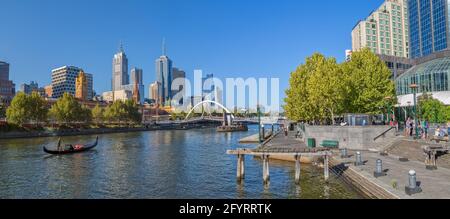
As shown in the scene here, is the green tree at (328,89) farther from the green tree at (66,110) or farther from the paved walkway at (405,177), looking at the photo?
the green tree at (66,110)

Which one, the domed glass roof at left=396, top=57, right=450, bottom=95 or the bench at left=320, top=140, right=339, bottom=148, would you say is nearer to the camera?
the bench at left=320, top=140, right=339, bottom=148

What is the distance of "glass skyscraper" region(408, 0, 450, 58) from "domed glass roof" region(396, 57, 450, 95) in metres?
43.6

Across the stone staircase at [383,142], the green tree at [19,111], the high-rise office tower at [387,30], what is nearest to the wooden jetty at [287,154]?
the stone staircase at [383,142]

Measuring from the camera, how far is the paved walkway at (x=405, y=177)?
70.1 feet

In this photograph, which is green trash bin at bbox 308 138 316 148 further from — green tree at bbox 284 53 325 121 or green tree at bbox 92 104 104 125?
green tree at bbox 92 104 104 125

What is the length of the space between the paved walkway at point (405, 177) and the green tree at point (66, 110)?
439 ft

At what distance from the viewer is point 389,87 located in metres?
59.1

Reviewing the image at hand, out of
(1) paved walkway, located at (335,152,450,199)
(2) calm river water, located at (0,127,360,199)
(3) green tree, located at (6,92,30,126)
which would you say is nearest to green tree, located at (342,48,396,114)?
(2) calm river water, located at (0,127,360,199)

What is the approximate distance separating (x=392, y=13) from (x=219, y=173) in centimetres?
16307

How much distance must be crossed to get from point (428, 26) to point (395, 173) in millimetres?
136372

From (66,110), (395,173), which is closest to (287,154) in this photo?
(395,173)

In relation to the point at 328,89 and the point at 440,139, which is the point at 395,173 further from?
the point at 328,89

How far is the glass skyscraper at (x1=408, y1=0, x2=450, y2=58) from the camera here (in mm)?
130750

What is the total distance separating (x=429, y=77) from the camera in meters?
89.9
